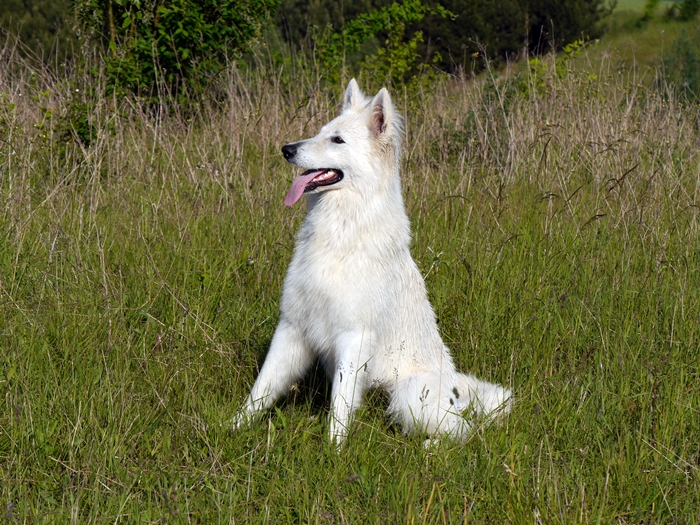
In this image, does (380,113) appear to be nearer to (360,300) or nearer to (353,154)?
(353,154)

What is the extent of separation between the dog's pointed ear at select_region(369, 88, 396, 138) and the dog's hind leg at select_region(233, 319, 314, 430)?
938 millimetres

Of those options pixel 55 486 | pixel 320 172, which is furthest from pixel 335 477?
pixel 320 172

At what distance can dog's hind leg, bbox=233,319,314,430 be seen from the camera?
3.24 meters

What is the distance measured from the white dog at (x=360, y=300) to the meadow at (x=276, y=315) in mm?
147

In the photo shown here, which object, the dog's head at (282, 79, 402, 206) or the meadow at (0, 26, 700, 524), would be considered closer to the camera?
the meadow at (0, 26, 700, 524)

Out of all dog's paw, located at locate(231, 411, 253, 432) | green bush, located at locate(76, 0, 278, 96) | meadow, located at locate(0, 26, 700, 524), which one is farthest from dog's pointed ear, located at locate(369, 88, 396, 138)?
green bush, located at locate(76, 0, 278, 96)

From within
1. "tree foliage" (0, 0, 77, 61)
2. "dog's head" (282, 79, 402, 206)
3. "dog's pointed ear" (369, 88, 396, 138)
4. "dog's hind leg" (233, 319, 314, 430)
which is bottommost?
"tree foliage" (0, 0, 77, 61)

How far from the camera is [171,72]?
7.07m

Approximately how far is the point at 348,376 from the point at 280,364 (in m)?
0.34

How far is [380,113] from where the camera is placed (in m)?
3.34

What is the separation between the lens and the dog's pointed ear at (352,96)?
358cm

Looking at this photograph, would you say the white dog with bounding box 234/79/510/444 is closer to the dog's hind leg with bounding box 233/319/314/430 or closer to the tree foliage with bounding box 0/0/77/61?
the dog's hind leg with bounding box 233/319/314/430

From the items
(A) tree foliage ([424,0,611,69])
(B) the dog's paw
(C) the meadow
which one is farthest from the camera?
(A) tree foliage ([424,0,611,69])

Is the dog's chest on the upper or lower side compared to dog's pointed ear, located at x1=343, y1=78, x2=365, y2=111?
lower
